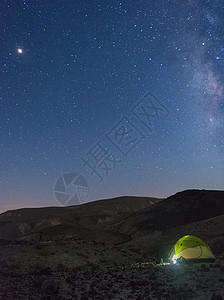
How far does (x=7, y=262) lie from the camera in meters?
18.3

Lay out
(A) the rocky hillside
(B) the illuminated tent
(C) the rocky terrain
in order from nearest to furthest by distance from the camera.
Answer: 1. (C) the rocky terrain
2. (B) the illuminated tent
3. (A) the rocky hillside

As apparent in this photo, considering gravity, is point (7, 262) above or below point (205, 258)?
above

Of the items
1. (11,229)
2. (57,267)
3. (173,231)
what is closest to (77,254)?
(57,267)

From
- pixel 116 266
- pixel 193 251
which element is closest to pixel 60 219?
pixel 116 266

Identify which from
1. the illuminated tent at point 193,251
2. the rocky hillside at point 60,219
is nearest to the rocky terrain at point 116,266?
the illuminated tent at point 193,251

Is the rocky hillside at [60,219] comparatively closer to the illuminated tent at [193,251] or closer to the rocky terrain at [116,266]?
the rocky terrain at [116,266]

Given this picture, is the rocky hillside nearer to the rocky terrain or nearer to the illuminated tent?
the rocky terrain

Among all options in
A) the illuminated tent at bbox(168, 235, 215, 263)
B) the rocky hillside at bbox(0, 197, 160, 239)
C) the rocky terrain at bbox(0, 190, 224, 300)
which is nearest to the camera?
the rocky terrain at bbox(0, 190, 224, 300)

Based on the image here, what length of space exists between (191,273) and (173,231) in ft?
125

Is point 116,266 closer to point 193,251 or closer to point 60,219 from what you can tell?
point 193,251

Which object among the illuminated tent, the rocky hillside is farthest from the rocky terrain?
the rocky hillside

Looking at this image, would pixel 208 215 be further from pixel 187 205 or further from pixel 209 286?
pixel 209 286

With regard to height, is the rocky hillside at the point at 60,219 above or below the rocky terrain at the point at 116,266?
above

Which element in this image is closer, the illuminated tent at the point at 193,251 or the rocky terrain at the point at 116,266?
the rocky terrain at the point at 116,266
